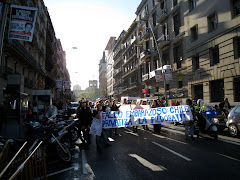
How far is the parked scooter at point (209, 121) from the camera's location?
27.6 feet

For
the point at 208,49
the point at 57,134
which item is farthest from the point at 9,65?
the point at 208,49

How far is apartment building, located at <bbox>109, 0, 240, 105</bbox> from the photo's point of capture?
1570cm

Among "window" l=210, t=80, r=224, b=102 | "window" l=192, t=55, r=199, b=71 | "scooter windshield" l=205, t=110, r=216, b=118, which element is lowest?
"scooter windshield" l=205, t=110, r=216, b=118

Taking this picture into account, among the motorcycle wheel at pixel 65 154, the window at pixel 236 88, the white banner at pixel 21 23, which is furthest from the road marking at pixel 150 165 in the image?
the window at pixel 236 88

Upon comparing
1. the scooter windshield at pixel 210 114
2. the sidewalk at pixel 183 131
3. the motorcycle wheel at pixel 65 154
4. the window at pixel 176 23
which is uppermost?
the window at pixel 176 23

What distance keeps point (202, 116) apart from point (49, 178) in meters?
7.55

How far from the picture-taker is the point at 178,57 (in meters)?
24.7

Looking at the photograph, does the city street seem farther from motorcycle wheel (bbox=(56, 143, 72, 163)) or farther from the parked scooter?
the parked scooter

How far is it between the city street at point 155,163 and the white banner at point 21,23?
4611 mm

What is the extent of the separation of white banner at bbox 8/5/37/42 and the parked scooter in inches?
329

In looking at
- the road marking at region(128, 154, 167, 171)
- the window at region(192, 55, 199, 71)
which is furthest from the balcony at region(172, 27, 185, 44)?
the road marking at region(128, 154, 167, 171)

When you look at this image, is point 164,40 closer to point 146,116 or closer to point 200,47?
point 200,47

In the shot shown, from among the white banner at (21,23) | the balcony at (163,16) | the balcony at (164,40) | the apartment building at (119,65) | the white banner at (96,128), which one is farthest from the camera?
the apartment building at (119,65)

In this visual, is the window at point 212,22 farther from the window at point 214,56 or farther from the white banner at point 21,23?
the white banner at point 21,23
